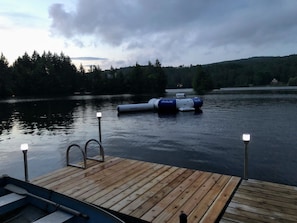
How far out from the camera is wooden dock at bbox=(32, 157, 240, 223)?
13.5 ft

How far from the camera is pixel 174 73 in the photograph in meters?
141

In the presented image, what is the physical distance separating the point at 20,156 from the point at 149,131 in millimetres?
8115

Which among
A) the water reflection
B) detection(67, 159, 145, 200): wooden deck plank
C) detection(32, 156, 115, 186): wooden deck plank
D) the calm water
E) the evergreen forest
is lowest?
the calm water

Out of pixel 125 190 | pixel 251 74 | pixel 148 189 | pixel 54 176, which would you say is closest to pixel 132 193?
pixel 125 190

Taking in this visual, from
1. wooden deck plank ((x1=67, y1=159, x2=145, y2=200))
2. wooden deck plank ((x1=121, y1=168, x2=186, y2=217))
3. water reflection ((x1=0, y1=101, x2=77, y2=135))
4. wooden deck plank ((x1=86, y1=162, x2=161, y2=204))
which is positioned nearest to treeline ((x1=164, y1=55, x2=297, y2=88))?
water reflection ((x1=0, y1=101, x2=77, y2=135))

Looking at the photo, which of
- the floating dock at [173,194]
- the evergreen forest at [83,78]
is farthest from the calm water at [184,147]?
the evergreen forest at [83,78]

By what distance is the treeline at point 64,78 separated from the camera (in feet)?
261

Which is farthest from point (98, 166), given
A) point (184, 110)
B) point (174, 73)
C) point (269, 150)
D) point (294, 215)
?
point (174, 73)

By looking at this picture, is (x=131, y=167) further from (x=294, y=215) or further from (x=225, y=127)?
(x=225, y=127)

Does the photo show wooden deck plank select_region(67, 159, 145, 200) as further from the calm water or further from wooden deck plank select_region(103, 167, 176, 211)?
the calm water

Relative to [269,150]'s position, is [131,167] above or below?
above

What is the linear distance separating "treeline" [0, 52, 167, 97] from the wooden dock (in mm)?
80872

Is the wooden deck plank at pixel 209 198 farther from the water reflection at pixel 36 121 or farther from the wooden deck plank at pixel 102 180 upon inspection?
the water reflection at pixel 36 121

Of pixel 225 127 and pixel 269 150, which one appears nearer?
pixel 269 150
